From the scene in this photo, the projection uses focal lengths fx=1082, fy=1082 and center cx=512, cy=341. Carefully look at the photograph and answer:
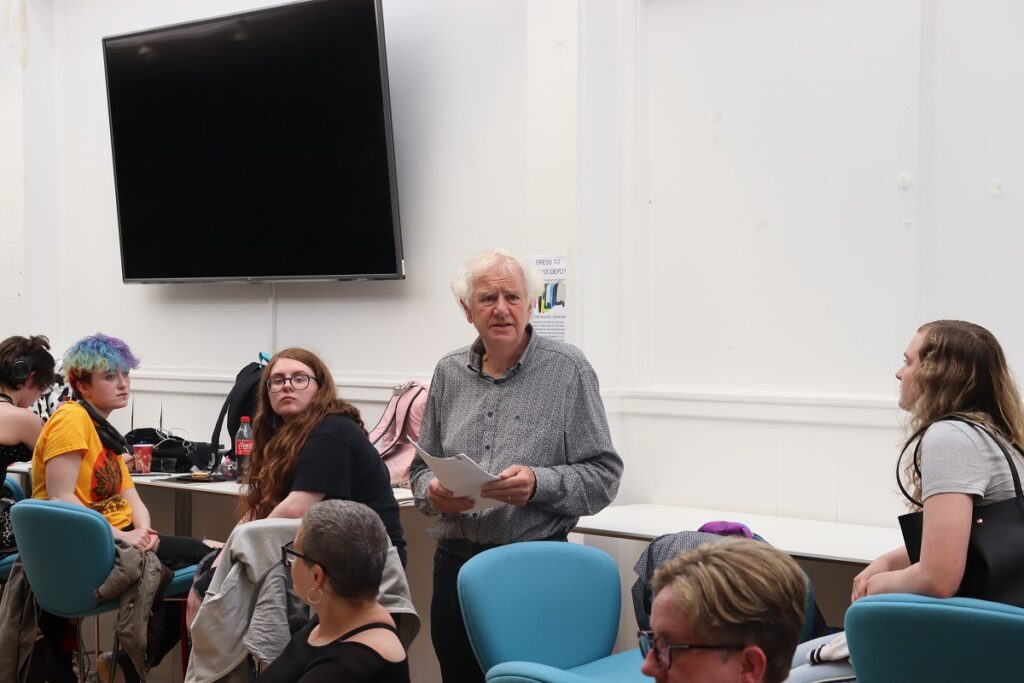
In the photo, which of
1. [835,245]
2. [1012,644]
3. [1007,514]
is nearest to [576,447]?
[1007,514]

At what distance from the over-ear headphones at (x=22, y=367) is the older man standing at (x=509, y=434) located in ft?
6.99

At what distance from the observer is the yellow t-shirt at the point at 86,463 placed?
3.70m

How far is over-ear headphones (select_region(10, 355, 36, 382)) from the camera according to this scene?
4.16 metres

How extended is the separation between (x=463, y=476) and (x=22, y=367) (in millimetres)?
2443

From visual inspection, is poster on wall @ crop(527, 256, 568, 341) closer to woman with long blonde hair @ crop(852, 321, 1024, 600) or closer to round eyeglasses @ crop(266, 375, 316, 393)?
round eyeglasses @ crop(266, 375, 316, 393)

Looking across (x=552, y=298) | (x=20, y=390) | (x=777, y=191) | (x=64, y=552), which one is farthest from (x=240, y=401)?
(x=777, y=191)

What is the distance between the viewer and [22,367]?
4.18 meters

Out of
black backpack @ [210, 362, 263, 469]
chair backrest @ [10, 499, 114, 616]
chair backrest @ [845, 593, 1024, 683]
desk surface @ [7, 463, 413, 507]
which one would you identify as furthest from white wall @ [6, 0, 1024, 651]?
chair backrest @ [845, 593, 1024, 683]

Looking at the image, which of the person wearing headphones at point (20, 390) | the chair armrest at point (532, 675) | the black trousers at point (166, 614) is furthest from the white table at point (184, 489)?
the chair armrest at point (532, 675)

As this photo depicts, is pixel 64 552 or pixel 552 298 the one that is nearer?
pixel 64 552

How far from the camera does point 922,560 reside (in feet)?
7.31

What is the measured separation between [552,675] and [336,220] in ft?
11.3

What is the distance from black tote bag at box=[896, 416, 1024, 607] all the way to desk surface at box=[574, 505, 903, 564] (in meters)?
0.75

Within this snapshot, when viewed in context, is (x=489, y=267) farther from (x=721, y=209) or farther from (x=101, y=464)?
(x=101, y=464)
